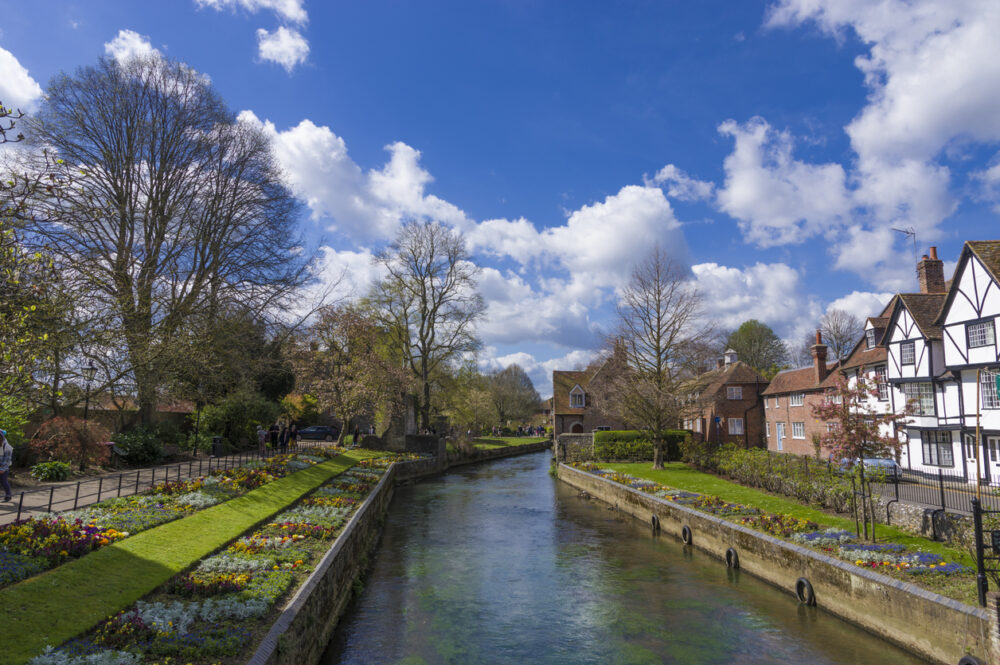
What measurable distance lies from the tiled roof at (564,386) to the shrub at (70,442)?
42846 millimetres

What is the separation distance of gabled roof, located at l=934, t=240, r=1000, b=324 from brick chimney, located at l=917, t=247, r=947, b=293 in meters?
6.69

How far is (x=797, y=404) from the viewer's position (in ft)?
139

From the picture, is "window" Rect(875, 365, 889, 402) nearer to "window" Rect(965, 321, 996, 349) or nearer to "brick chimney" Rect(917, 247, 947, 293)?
"brick chimney" Rect(917, 247, 947, 293)

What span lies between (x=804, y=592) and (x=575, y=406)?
47.4m

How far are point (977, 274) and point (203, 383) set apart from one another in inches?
1538

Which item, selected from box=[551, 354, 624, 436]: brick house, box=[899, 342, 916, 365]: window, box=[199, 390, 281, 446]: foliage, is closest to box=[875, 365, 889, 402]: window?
box=[899, 342, 916, 365]: window

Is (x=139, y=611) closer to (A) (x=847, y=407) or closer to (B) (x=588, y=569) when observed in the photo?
(B) (x=588, y=569)

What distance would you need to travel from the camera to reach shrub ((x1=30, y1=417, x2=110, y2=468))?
2103cm

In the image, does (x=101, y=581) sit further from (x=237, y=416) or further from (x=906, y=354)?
(x=906, y=354)

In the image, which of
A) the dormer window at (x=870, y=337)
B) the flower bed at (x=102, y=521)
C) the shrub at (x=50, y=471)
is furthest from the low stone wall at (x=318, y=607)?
the dormer window at (x=870, y=337)

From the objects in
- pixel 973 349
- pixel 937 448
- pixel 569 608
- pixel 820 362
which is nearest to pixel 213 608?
pixel 569 608

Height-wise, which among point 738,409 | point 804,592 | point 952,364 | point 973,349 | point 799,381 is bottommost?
point 804,592

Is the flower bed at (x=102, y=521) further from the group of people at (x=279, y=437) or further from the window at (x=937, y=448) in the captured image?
the window at (x=937, y=448)

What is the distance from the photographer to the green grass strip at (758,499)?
14195 mm
